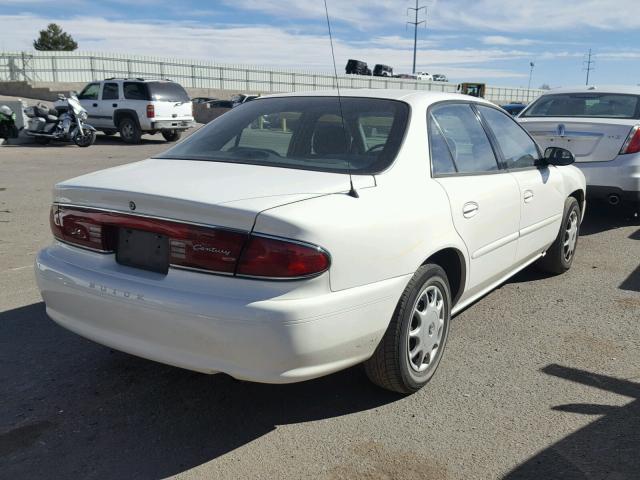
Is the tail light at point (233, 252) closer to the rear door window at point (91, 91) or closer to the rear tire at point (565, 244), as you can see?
the rear tire at point (565, 244)

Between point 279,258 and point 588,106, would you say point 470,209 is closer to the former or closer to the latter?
point 279,258

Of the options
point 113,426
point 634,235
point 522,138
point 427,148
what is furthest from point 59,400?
point 634,235

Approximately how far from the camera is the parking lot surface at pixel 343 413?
2703mm

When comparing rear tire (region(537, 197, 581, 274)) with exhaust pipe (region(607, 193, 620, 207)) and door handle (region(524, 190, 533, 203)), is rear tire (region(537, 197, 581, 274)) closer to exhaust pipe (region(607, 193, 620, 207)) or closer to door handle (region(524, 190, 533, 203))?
door handle (region(524, 190, 533, 203))

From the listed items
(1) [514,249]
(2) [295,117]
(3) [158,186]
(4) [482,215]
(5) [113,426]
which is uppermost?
(2) [295,117]

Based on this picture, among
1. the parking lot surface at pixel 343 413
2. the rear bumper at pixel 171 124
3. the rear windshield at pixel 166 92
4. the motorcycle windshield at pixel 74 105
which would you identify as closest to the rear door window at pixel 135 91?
the rear windshield at pixel 166 92

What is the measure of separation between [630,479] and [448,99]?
2.38 metres

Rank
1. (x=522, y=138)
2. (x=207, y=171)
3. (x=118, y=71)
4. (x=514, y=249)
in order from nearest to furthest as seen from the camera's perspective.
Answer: (x=207, y=171) → (x=514, y=249) → (x=522, y=138) → (x=118, y=71)

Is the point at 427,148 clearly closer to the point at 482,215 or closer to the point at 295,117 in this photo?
the point at 482,215

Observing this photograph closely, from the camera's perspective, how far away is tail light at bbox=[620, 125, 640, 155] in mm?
7098

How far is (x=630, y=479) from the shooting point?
260 centimetres

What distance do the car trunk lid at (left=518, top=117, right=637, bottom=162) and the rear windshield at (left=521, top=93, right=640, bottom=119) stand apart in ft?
1.77

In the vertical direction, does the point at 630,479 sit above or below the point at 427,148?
below

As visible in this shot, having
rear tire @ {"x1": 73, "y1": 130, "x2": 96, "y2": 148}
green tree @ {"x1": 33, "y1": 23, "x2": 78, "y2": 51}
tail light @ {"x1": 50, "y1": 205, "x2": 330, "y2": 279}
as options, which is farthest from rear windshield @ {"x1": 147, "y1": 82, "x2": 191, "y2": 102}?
green tree @ {"x1": 33, "y1": 23, "x2": 78, "y2": 51}
